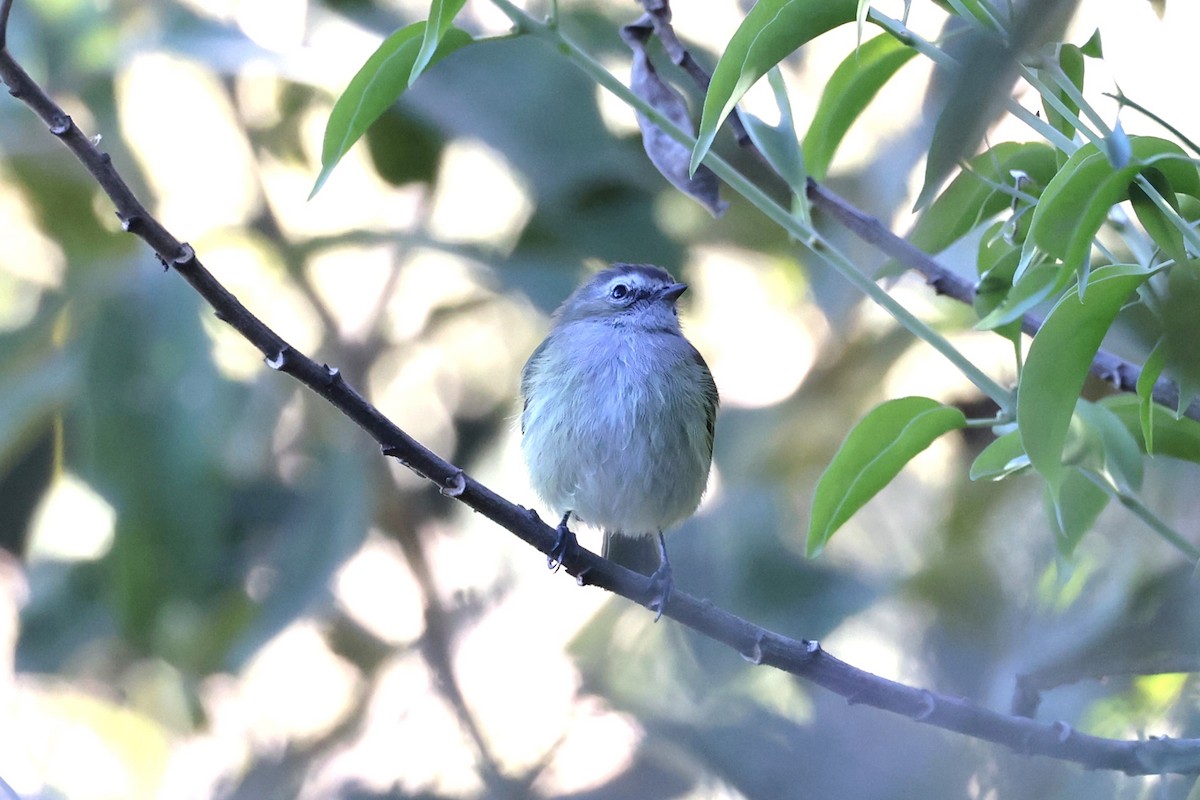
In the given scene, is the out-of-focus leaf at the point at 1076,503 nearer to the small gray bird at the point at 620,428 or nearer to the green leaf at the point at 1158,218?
the green leaf at the point at 1158,218

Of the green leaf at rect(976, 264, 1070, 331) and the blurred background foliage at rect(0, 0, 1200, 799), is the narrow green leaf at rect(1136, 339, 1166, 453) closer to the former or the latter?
the green leaf at rect(976, 264, 1070, 331)

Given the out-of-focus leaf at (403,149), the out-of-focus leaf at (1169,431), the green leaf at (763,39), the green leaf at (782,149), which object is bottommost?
the out-of-focus leaf at (1169,431)

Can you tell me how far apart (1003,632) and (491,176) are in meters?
2.69

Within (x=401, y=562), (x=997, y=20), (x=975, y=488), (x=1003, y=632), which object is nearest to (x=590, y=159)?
(x=401, y=562)

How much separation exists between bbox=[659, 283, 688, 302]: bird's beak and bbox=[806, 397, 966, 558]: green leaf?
179 cm

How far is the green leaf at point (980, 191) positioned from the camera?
1707mm

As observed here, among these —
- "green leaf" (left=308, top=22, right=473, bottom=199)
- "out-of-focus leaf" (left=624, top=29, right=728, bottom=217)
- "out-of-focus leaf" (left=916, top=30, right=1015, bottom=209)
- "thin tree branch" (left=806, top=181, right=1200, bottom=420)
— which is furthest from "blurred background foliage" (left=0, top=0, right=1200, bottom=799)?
"out-of-focus leaf" (left=916, top=30, right=1015, bottom=209)

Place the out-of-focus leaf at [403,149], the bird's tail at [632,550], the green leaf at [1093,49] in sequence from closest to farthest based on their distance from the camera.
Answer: the green leaf at [1093,49] → the bird's tail at [632,550] → the out-of-focus leaf at [403,149]

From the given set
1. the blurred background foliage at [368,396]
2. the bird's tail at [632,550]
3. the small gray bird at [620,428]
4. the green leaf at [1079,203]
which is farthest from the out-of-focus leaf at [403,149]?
the green leaf at [1079,203]

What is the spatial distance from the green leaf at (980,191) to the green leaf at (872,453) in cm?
31

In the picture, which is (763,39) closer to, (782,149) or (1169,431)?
(782,149)

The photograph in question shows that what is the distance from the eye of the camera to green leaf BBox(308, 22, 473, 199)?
158 centimetres

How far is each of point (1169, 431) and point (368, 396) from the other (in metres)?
2.44

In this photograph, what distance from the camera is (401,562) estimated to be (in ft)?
11.8
